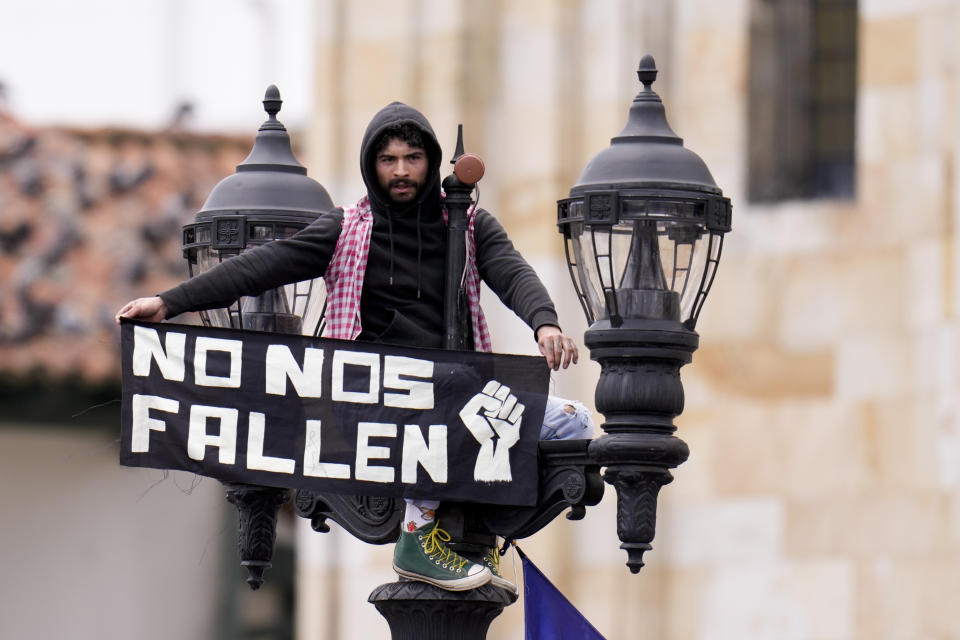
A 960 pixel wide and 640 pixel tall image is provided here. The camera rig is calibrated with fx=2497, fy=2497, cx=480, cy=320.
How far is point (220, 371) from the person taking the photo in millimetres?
8320

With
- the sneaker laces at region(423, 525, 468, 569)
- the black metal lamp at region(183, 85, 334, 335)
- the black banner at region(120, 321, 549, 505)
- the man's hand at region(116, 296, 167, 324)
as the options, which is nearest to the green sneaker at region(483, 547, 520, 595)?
the sneaker laces at region(423, 525, 468, 569)

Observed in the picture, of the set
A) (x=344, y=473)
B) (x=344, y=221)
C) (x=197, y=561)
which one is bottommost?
(x=197, y=561)

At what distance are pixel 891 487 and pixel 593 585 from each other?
183cm

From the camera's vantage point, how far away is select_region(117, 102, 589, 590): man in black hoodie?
27.0ft

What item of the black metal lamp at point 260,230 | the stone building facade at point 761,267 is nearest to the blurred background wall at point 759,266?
the stone building facade at point 761,267

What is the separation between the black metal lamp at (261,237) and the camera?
9367 millimetres

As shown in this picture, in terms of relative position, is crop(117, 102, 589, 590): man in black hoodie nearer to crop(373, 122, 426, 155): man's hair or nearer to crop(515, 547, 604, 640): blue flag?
crop(373, 122, 426, 155): man's hair

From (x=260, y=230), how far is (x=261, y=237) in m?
0.03

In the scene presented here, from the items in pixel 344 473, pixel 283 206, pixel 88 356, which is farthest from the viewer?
pixel 88 356

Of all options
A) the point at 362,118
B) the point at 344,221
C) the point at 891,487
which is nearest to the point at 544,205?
the point at 362,118

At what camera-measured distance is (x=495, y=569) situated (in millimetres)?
8203

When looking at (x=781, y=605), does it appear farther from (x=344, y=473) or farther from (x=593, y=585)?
(x=344, y=473)

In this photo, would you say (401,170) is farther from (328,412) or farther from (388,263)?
(328,412)

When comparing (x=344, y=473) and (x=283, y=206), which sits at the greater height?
(x=283, y=206)
